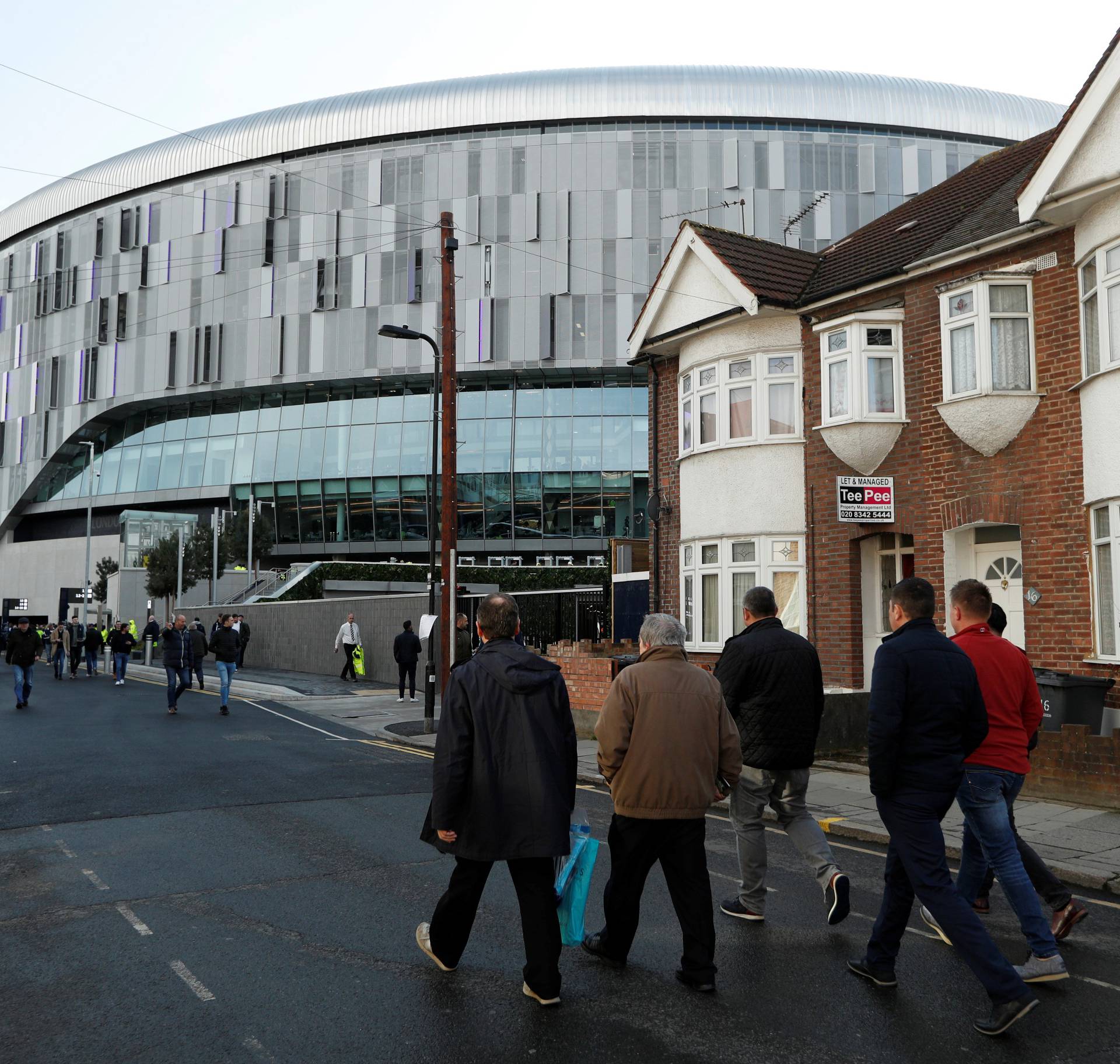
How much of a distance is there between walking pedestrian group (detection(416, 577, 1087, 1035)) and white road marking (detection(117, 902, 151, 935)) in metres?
1.74

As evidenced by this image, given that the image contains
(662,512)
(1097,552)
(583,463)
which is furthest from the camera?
(583,463)

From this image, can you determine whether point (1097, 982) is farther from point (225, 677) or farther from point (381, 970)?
point (225, 677)

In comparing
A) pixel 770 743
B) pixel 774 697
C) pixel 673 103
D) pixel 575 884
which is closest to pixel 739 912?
pixel 770 743

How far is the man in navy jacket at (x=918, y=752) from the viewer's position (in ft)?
15.7

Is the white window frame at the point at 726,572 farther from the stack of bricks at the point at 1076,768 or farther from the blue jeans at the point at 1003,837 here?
the blue jeans at the point at 1003,837

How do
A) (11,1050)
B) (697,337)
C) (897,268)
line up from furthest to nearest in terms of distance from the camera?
1. (697,337)
2. (897,268)
3. (11,1050)

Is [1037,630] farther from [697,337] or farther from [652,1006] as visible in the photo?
[652,1006]

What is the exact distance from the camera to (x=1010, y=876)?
5227 millimetres

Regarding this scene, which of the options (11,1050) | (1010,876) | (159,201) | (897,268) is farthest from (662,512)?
(159,201)

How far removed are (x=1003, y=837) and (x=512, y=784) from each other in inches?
101

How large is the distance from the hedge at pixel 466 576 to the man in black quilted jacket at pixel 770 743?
3113 cm

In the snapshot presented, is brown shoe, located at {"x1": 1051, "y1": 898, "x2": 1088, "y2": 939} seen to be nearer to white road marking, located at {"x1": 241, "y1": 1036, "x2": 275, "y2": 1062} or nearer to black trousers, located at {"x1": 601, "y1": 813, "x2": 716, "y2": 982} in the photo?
black trousers, located at {"x1": 601, "y1": 813, "x2": 716, "y2": 982}

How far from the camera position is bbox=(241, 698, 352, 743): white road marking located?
16111mm

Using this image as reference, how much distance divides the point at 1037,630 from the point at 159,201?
5348 centimetres
